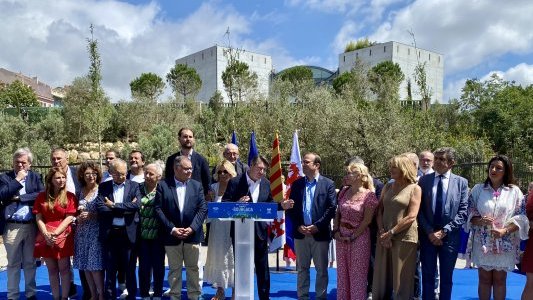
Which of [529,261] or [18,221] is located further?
[18,221]

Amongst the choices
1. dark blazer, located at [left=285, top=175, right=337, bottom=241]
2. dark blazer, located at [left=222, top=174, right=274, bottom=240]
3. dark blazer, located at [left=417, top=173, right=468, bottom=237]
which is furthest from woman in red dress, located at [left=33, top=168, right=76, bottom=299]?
dark blazer, located at [left=417, top=173, right=468, bottom=237]

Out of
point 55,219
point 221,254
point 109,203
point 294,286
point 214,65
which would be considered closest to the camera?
point 109,203

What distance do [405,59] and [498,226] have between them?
5644 cm

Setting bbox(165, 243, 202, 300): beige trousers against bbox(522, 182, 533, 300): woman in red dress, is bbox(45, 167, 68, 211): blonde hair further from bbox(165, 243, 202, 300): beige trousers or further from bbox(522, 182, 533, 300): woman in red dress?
bbox(522, 182, 533, 300): woman in red dress

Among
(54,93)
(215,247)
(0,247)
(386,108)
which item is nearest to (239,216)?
(215,247)

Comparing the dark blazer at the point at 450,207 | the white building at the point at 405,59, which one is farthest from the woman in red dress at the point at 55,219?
the white building at the point at 405,59

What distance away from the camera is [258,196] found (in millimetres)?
5172

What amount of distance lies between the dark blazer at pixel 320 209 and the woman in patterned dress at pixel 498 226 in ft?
4.95

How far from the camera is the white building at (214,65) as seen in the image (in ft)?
179

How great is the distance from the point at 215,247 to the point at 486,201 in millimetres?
3036

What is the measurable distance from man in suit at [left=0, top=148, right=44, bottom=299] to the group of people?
0.04 feet

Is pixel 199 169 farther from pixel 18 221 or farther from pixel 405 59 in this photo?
pixel 405 59

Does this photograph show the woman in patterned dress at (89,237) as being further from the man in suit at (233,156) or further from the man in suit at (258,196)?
the man in suit at (233,156)

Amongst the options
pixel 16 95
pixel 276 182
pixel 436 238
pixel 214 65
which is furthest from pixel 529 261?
pixel 214 65
